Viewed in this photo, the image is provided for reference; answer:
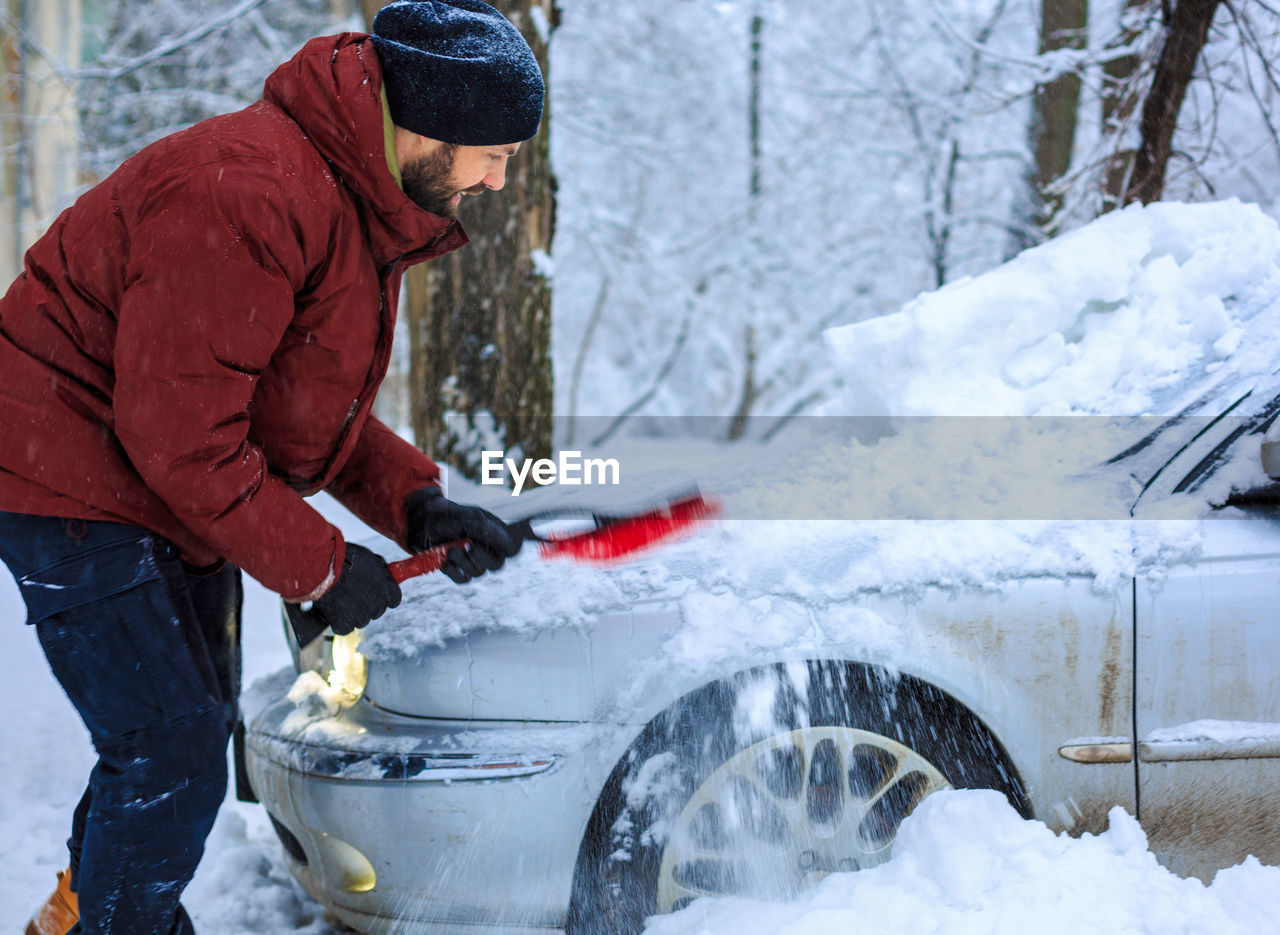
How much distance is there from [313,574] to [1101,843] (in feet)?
5.31

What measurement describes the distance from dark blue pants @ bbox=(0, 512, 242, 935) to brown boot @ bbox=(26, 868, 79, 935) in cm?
20

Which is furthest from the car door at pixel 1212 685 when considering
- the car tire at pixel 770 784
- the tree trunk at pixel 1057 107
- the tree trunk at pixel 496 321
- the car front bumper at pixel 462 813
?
the tree trunk at pixel 1057 107

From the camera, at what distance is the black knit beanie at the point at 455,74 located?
1.71 m

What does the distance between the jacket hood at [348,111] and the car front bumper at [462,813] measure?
1.04 metres

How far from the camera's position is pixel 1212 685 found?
1.96 metres

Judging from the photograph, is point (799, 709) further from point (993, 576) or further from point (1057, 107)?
point (1057, 107)

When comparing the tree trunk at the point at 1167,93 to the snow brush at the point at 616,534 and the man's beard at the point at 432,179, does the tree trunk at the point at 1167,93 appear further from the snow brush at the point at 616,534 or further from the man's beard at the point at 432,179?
the man's beard at the point at 432,179

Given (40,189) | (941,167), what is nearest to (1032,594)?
(941,167)

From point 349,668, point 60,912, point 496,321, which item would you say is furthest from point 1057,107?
point 60,912

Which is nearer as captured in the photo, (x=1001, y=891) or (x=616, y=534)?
(x=1001, y=891)

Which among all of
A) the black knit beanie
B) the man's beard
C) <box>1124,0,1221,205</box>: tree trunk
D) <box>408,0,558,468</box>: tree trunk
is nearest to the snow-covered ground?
the man's beard

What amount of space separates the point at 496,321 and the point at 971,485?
119 inches

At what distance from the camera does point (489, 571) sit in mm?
2125

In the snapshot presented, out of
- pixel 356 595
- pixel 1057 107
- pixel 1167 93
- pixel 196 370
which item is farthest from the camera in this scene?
pixel 1057 107
